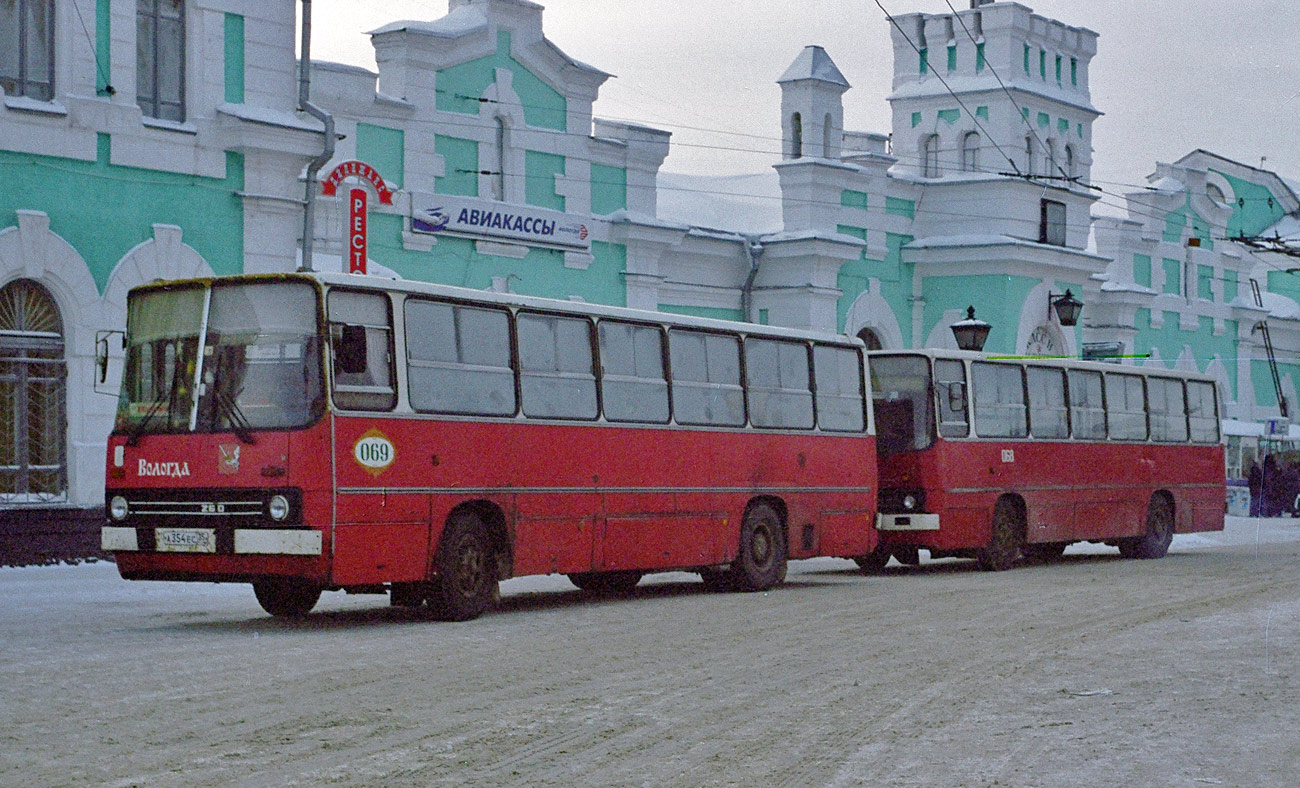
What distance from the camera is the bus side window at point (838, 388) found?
20.9m

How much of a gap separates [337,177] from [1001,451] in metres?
9.33

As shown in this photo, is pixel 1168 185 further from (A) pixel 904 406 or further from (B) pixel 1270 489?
(A) pixel 904 406

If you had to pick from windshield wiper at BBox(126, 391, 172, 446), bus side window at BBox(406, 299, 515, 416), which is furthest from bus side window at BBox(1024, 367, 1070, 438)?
windshield wiper at BBox(126, 391, 172, 446)

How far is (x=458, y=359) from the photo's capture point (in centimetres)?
1577

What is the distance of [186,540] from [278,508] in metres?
0.82

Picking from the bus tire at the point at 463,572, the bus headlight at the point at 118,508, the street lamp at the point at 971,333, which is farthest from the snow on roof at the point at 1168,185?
the bus headlight at the point at 118,508

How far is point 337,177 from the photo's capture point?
2550 centimetres

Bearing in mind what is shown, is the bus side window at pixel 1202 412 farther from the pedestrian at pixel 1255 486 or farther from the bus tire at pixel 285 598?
the pedestrian at pixel 1255 486

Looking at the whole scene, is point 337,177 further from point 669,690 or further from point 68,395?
point 669,690

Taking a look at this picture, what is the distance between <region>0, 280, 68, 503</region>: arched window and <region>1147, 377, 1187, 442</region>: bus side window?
51.0 ft

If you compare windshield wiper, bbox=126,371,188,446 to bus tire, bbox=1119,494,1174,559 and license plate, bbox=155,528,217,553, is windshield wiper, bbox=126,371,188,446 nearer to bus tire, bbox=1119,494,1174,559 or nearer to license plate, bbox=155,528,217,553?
license plate, bbox=155,528,217,553

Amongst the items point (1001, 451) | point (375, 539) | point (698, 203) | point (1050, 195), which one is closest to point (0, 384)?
point (375, 539)

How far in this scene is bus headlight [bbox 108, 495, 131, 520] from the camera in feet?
48.9

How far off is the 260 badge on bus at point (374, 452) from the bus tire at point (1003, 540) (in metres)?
11.2
